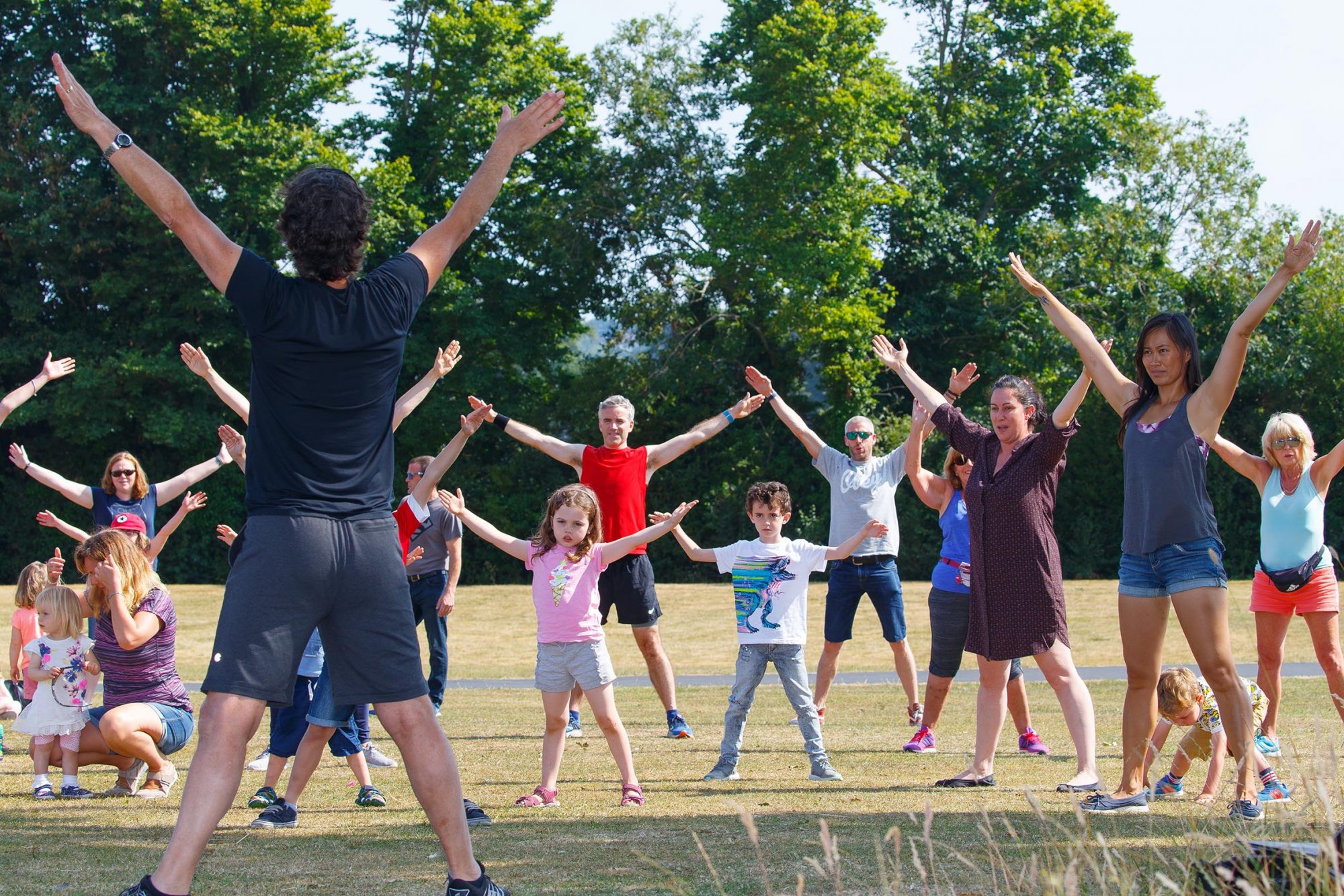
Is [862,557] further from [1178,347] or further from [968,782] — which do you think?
[1178,347]

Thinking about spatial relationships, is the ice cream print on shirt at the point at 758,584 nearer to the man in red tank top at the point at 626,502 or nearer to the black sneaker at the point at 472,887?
the man in red tank top at the point at 626,502

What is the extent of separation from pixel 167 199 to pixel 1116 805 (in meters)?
4.59

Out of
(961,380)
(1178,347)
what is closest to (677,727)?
(961,380)

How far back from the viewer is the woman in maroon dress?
6367 millimetres

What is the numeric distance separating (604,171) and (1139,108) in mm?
15216

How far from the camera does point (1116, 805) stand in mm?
5828

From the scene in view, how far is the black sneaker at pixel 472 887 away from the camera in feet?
13.0

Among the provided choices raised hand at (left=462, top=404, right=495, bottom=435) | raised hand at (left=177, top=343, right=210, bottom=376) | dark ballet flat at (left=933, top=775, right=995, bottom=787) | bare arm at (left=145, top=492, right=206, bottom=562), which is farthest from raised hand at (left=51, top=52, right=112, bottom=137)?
bare arm at (left=145, top=492, right=206, bottom=562)

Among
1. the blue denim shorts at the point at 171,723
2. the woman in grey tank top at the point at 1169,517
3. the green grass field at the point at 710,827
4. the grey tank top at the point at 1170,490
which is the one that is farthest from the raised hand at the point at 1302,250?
the blue denim shorts at the point at 171,723

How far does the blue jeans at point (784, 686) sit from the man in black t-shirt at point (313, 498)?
3.28 metres

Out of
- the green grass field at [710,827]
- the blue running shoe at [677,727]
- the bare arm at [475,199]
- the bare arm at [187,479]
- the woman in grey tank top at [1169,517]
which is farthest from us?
the bare arm at [187,479]

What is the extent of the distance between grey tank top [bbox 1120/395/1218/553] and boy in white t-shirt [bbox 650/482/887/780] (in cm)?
171

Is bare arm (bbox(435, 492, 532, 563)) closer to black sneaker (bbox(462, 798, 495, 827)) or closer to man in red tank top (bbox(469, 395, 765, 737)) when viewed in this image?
black sneaker (bbox(462, 798, 495, 827))

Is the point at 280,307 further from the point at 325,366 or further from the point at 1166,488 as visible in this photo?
the point at 1166,488
